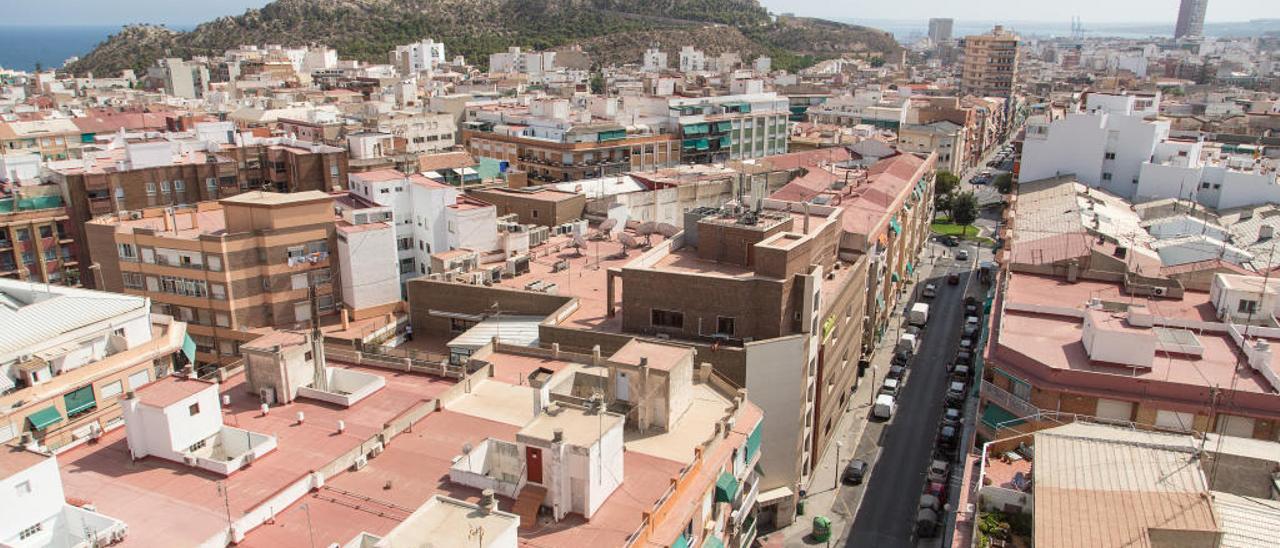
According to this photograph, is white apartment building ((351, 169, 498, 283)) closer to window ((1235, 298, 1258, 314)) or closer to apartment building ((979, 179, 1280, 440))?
apartment building ((979, 179, 1280, 440))

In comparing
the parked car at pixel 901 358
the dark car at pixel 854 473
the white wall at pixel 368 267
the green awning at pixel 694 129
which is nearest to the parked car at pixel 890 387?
the parked car at pixel 901 358

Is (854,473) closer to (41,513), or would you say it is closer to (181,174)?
(41,513)

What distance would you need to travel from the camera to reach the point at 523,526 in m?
21.9

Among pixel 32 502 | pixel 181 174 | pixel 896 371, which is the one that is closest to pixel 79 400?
pixel 32 502

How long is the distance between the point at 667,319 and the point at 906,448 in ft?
57.3

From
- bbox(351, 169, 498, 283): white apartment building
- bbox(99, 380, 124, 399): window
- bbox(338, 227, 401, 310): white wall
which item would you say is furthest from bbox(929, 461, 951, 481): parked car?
bbox(99, 380, 124, 399): window

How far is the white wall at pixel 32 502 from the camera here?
2003 centimetres

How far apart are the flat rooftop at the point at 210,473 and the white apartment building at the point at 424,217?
19.0 meters

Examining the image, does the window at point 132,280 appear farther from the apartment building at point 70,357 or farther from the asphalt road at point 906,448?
the asphalt road at point 906,448

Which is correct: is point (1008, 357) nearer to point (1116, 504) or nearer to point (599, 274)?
point (1116, 504)

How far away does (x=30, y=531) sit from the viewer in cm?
2050

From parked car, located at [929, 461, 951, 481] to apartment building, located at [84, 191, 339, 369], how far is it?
102 ft

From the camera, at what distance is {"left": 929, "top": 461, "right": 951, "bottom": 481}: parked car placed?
132ft

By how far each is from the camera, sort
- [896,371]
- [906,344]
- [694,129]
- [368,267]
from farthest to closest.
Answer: [694,129] < [906,344] < [896,371] < [368,267]
